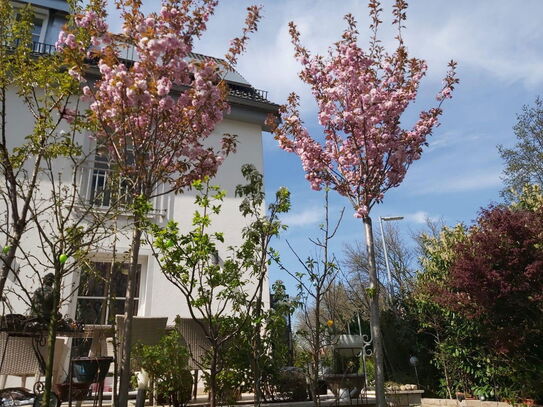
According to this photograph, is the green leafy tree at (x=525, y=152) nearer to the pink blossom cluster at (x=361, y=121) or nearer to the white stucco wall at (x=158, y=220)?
the white stucco wall at (x=158, y=220)

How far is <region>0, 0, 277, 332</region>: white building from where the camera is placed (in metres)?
6.80

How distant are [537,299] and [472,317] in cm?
85

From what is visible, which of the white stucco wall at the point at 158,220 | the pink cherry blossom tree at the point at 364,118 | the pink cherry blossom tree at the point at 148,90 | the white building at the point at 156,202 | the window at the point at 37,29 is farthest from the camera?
the window at the point at 37,29

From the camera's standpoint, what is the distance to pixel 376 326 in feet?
13.6

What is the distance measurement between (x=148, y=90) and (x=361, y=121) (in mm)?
2411

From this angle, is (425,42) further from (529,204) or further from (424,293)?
(424,293)

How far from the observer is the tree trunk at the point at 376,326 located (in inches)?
152

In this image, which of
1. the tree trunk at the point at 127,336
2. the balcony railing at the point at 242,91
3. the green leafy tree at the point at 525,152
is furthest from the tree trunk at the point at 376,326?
the green leafy tree at the point at 525,152

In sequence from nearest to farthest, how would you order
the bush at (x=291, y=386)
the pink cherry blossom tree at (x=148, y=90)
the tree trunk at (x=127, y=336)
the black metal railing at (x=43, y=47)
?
the tree trunk at (x=127, y=336)
the pink cherry blossom tree at (x=148, y=90)
the bush at (x=291, y=386)
the black metal railing at (x=43, y=47)

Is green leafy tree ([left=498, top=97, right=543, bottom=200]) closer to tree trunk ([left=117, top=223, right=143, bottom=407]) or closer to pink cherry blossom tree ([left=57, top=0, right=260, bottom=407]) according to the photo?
pink cherry blossom tree ([left=57, top=0, right=260, bottom=407])

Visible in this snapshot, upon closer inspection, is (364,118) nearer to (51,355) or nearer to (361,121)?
(361,121)

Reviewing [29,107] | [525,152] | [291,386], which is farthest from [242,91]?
[525,152]

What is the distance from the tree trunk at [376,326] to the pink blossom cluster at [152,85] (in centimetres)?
197

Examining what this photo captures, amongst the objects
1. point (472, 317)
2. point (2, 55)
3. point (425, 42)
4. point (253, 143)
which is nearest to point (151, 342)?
point (2, 55)
